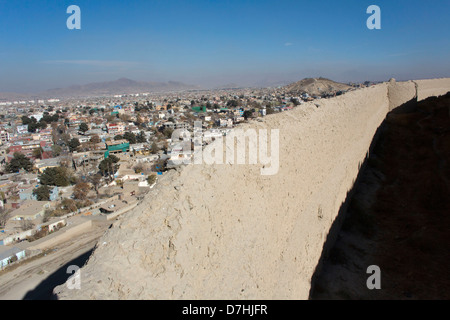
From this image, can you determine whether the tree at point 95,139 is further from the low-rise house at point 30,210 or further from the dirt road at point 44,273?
the dirt road at point 44,273

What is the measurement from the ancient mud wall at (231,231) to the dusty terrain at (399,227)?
958 mm

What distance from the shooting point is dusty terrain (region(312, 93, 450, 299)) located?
4559 mm

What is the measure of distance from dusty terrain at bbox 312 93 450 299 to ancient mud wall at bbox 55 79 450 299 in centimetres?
96

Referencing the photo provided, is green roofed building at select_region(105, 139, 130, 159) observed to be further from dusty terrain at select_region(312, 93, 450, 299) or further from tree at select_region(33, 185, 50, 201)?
dusty terrain at select_region(312, 93, 450, 299)

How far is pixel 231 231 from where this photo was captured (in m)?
2.46

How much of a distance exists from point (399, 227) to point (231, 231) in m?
5.22

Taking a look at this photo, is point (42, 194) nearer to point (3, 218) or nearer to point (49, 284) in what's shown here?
point (3, 218)

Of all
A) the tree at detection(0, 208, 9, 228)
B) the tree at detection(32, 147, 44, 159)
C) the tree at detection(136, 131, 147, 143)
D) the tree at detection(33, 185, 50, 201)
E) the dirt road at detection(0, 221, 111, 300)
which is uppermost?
the tree at detection(136, 131, 147, 143)

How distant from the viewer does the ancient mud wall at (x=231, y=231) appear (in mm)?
1774

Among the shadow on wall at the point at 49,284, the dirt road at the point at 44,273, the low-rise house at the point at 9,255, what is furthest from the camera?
the low-rise house at the point at 9,255

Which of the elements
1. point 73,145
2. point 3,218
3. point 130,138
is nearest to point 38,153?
point 73,145

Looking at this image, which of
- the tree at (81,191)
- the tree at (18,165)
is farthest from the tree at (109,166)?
the tree at (18,165)

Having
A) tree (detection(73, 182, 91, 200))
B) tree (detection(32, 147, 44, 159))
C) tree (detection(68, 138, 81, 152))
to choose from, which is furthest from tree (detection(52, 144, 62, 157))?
tree (detection(73, 182, 91, 200))
